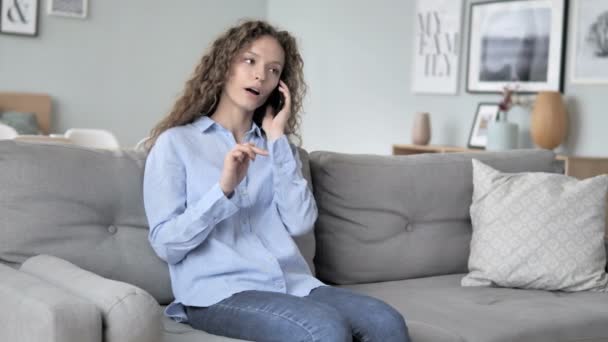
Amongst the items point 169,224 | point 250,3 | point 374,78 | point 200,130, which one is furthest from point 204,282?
point 250,3

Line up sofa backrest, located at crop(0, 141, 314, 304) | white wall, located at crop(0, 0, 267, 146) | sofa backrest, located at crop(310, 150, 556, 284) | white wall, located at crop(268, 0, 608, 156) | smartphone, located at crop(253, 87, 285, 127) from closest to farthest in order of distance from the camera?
sofa backrest, located at crop(0, 141, 314, 304) < smartphone, located at crop(253, 87, 285, 127) < sofa backrest, located at crop(310, 150, 556, 284) < white wall, located at crop(268, 0, 608, 156) < white wall, located at crop(0, 0, 267, 146)

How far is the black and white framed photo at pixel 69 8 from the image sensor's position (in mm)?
→ 6754

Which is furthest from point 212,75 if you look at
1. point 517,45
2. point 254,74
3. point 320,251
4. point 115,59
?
point 115,59

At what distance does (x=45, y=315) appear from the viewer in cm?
148

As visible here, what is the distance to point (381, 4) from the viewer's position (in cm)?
630

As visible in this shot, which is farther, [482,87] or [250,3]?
[250,3]

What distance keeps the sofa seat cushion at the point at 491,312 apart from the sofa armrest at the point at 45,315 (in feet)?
→ 2.63

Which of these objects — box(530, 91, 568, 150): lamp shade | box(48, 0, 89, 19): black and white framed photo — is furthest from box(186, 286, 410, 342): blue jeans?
box(48, 0, 89, 19): black and white framed photo

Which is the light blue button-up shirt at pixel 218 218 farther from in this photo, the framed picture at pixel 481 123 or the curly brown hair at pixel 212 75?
the framed picture at pixel 481 123

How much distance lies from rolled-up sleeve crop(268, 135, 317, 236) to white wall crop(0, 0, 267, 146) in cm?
501

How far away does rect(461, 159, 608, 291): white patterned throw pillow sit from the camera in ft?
8.45

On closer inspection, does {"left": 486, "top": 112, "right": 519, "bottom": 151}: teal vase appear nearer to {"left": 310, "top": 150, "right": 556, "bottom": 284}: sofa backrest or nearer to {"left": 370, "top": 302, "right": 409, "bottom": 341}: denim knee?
{"left": 310, "top": 150, "right": 556, "bottom": 284}: sofa backrest

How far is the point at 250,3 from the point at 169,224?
6053 mm

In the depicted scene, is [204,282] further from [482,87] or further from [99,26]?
[99,26]
